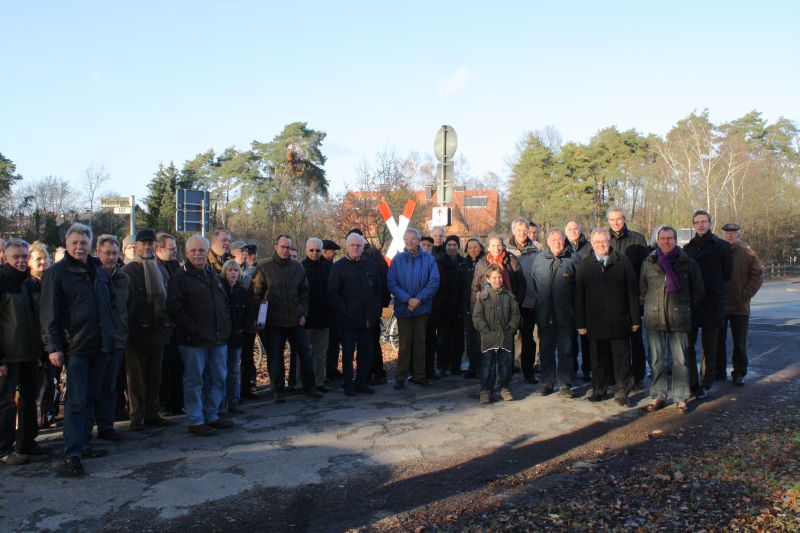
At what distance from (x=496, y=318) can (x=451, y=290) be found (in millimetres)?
1626

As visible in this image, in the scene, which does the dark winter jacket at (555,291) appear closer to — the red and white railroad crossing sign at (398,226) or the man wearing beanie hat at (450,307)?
the man wearing beanie hat at (450,307)

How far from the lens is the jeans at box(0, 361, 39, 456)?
563cm

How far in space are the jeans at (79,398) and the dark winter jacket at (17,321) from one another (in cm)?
52

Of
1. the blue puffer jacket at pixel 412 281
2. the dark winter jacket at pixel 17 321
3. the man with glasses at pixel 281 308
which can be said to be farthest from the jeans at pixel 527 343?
the dark winter jacket at pixel 17 321

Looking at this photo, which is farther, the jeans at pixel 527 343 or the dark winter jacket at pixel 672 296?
the jeans at pixel 527 343

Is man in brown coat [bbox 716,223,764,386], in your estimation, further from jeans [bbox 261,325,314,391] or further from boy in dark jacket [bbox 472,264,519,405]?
jeans [bbox 261,325,314,391]

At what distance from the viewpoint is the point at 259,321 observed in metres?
7.71

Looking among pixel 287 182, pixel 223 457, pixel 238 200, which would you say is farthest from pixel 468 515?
pixel 238 200

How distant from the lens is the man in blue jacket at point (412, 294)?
870cm

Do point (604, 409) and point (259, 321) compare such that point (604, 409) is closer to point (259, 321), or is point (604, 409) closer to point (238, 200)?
point (259, 321)

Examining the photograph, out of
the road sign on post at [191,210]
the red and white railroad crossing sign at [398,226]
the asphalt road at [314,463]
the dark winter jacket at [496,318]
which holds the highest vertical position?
the road sign on post at [191,210]

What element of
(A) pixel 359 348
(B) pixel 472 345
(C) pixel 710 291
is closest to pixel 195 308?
(A) pixel 359 348

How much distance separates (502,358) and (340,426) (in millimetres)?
2387

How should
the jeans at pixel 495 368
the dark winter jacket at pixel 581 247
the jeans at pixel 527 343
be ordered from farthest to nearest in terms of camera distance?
1. the jeans at pixel 527 343
2. the dark winter jacket at pixel 581 247
3. the jeans at pixel 495 368
